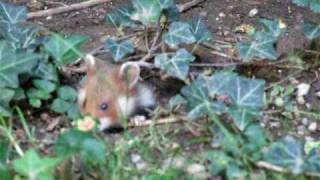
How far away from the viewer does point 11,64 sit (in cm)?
448

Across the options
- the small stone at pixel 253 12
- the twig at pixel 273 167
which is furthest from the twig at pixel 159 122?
the small stone at pixel 253 12

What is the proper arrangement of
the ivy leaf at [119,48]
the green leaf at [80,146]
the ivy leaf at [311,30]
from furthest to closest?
the ivy leaf at [311,30] < the ivy leaf at [119,48] < the green leaf at [80,146]

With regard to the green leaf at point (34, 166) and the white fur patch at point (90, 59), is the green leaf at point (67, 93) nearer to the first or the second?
the white fur patch at point (90, 59)

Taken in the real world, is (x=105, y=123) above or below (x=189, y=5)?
below

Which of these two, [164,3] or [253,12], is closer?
[164,3]

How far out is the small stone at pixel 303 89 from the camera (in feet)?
15.9

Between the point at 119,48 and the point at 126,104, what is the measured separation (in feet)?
1.09

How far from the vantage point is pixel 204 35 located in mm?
4953

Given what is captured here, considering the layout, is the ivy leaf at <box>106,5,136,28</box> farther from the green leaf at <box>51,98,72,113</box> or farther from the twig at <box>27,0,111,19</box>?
the green leaf at <box>51,98,72,113</box>

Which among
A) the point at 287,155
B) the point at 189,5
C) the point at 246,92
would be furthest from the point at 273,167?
the point at 189,5

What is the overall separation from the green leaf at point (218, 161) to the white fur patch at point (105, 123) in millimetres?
684

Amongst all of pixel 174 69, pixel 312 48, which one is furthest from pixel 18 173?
pixel 312 48

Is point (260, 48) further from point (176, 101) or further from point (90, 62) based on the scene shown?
point (90, 62)

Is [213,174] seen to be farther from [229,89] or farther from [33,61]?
[33,61]
